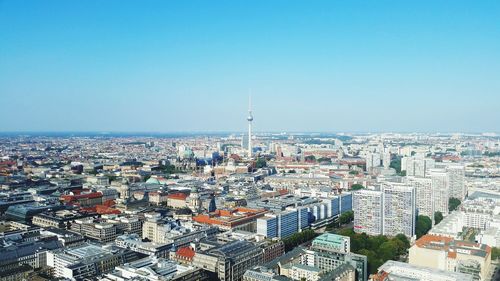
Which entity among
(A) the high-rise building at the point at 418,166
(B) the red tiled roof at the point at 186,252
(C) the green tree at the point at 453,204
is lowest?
(C) the green tree at the point at 453,204

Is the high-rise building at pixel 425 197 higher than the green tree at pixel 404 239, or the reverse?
the high-rise building at pixel 425 197

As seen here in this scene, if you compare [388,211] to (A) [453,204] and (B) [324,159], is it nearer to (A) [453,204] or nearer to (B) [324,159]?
(A) [453,204]

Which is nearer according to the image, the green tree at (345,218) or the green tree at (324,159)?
the green tree at (345,218)

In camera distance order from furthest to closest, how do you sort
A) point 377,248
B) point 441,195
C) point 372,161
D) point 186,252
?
point 372,161
point 441,195
point 377,248
point 186,252

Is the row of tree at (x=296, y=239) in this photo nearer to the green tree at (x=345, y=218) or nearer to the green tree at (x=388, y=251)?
the green tree at (x=388, y=251)

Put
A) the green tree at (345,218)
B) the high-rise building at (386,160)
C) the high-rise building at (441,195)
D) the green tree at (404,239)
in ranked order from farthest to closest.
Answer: the high-rise building at (386,160) < the high-rise building at (441,195) < the green tree at (345,218) < the green tree at (404,239)

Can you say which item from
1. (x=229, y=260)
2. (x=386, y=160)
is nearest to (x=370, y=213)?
(x=229, y=260)

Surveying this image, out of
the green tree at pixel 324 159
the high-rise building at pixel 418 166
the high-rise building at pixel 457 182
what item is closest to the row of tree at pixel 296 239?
the high-rise building at pixel 457 182

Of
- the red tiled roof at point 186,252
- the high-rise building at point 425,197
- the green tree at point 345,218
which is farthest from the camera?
the high-rise building at point 425,197
